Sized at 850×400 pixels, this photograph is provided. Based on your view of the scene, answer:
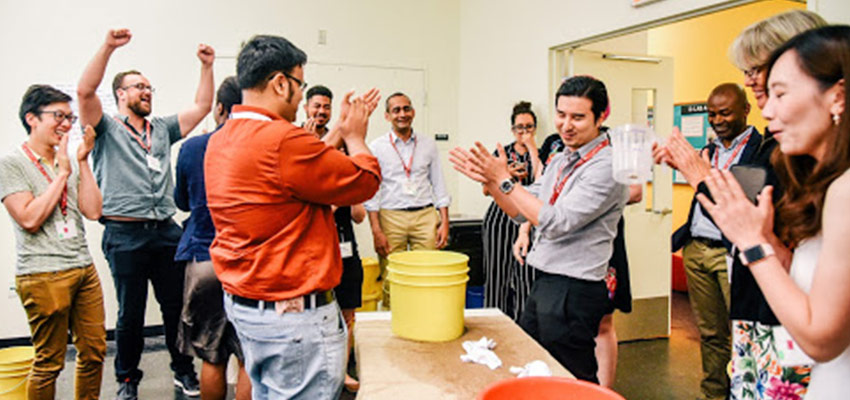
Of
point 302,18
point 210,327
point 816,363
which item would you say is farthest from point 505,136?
point 816,363

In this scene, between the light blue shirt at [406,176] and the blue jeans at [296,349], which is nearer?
the blue jeans at [296,349]

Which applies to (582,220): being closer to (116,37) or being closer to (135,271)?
(116,37)

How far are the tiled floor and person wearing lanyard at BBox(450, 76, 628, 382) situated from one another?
1.49m

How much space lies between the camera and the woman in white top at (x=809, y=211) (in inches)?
37.5

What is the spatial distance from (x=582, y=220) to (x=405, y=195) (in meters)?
2.20

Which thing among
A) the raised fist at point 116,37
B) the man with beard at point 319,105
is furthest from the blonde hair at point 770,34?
the raised fist at point 116,37

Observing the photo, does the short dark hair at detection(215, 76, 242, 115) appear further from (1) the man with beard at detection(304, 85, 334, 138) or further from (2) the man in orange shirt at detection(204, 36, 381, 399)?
(2) the man in orange shirt at detection(204, 36, 381, 399)

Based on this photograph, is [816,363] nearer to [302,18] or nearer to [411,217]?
[411,217]

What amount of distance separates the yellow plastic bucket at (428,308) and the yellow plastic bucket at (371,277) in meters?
2.27

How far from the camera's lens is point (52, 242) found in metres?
2.41

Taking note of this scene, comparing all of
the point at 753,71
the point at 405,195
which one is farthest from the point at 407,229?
the point at 753,71

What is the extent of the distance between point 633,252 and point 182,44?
388 centimetres

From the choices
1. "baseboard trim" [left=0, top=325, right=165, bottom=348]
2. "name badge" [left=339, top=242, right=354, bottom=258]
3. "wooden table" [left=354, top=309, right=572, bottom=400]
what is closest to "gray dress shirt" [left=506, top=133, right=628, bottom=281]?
"wooden table" [left=354, top=309, right=572, bottom=400]

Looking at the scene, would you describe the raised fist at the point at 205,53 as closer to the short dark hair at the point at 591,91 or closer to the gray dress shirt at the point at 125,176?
the gray dress shirt at the point at 125,176
